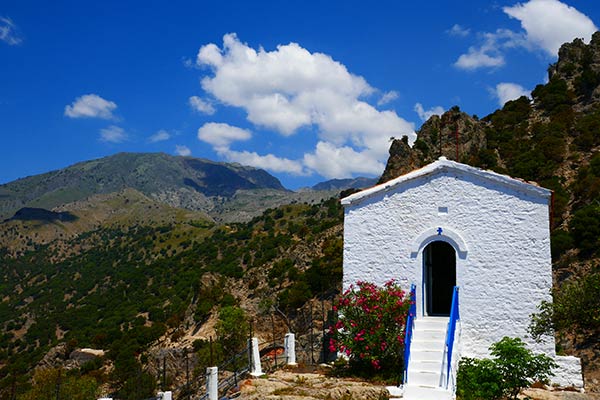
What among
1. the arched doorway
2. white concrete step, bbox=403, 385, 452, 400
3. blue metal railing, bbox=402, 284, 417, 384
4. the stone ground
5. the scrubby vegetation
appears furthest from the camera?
the scrubby vegetation

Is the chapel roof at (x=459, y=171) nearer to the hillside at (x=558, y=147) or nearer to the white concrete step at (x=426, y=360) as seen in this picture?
the white concrete step at (x=426, y=360)

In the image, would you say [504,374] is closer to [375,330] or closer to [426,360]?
[426,360]

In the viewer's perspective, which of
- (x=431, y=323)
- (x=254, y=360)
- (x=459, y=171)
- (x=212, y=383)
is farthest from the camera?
(x=254, y=360)

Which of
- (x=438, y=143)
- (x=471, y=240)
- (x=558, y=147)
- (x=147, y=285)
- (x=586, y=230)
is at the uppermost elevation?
(x=438, y=143)

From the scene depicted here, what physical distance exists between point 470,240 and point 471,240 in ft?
0.09

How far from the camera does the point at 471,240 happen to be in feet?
46.3

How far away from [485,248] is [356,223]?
151 inches

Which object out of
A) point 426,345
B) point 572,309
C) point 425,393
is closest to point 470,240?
point 572,309

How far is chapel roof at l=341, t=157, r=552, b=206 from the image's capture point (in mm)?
13617

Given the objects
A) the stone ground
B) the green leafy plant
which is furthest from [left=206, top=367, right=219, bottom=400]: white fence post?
the green leafy plant

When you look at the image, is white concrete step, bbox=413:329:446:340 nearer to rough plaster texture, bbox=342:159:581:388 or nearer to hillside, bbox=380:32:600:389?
rough plaster texture, bbox=342:159:581:388

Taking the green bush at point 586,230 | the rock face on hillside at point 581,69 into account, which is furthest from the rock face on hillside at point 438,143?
the green bush at point 586,230

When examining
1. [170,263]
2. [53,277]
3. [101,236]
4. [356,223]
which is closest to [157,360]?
[356,223]

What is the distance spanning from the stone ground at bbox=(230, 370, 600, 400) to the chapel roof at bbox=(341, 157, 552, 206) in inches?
203
